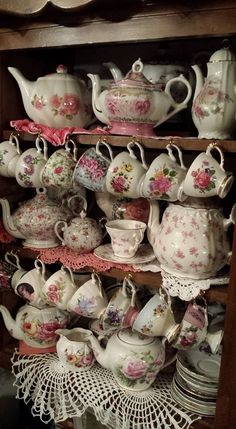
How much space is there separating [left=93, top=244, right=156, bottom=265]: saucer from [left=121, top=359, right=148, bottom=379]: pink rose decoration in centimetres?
21

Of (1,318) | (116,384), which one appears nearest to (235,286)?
(116,384)

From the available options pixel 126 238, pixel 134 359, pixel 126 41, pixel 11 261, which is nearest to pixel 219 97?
pixel 126 41

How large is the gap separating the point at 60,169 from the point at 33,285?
304mm

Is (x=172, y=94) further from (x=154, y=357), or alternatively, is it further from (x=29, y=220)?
(x=154, y=357)

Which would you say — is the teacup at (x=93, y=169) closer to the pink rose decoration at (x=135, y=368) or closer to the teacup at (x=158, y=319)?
the teacup at (x=158, y=319)

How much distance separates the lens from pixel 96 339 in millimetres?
989

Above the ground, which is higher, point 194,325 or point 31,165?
point 31,165

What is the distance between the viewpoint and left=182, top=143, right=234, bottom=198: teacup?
0.74m

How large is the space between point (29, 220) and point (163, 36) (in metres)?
0.52

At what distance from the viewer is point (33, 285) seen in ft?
3.35

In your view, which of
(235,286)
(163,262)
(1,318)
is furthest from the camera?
(1,318)

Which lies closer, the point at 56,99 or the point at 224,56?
the point at 224,56

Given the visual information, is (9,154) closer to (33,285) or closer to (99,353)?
(33,285)

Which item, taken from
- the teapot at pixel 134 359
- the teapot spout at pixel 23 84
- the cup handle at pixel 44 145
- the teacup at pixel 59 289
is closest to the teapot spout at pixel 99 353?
the teapot at pixel 134 359
